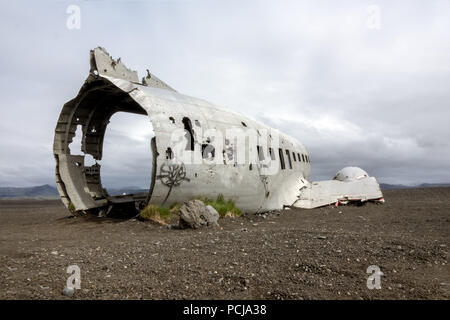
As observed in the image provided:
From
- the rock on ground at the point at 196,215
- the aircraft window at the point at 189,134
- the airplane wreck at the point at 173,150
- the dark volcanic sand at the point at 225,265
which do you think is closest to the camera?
the dark volcanic sand at the point at 225,265

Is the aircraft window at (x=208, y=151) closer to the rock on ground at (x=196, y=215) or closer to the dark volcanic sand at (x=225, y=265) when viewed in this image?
the rock on ground at (x=196, y=215)

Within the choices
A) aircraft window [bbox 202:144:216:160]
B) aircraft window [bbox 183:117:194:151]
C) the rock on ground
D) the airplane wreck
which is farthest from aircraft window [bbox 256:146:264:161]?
the rock on ground

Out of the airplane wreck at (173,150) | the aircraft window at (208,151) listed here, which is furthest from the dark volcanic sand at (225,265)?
the aircraft window at (208,151)

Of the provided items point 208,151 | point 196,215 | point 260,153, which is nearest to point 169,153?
point 208,151

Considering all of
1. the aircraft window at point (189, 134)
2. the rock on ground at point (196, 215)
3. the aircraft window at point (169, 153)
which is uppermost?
the aircraft window at point (189, 134)

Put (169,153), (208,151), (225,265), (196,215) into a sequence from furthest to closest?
(208,151) < (169,153) < (196,215) < (225,265)

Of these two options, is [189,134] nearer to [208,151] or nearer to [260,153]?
[208,151]

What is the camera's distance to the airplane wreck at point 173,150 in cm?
1106

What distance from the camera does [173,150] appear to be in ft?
35.8

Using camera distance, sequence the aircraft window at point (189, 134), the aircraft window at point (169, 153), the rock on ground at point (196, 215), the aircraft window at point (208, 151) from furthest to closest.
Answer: the aircraft window at point (208, 151), the aircraft window at point (189, 134), the aircraft window at point (169, 153), the rock on ground at point (196, 215)

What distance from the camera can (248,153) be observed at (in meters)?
13.8

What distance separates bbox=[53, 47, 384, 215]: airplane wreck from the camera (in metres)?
11.1
